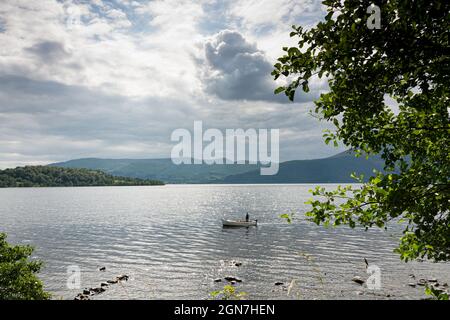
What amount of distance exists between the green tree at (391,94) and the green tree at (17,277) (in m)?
25.1

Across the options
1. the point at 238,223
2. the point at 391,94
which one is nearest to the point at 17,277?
the point at 391,94

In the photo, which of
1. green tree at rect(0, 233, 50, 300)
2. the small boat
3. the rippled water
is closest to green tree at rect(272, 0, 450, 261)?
the rippled water

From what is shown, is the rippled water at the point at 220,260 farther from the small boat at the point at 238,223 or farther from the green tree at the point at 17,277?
the green tree at the point at 17,277

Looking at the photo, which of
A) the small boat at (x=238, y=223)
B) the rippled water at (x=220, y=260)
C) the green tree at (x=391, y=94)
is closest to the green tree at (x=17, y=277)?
the rippled water at (x=220, y=260)

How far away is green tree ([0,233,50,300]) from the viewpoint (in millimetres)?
24670

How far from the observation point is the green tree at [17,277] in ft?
80.9

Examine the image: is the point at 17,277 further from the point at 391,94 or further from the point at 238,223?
the point at 238,223

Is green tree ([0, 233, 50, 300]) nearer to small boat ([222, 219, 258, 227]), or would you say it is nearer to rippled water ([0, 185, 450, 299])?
rippled water ([0, 185, 450, 299])

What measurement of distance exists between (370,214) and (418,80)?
328cm

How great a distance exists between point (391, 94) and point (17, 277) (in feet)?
91.1

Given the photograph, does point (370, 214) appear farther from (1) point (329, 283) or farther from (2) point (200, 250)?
(2) point (200, 250)

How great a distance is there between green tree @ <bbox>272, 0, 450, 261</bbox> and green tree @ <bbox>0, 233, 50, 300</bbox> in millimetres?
25098

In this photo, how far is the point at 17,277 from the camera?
2536 centimetres

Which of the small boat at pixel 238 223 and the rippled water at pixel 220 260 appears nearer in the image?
the rippled water at pixel 220 260
